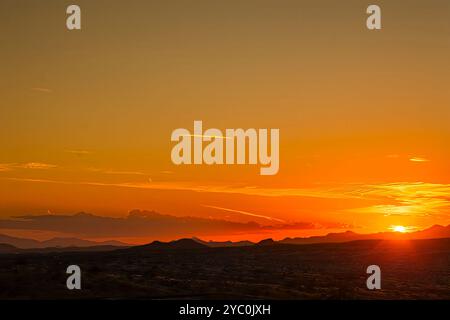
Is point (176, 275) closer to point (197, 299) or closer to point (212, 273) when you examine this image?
point (212, 273)

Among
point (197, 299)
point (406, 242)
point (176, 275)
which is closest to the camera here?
point (197, 299)

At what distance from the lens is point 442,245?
292ft

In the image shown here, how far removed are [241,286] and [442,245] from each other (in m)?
61.4

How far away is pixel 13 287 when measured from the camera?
3362 cm

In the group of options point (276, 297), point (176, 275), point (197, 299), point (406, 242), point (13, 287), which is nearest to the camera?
point (197, 299)

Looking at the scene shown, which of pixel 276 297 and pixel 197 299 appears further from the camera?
pixel 276 297

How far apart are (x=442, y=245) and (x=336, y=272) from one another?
48.6m
